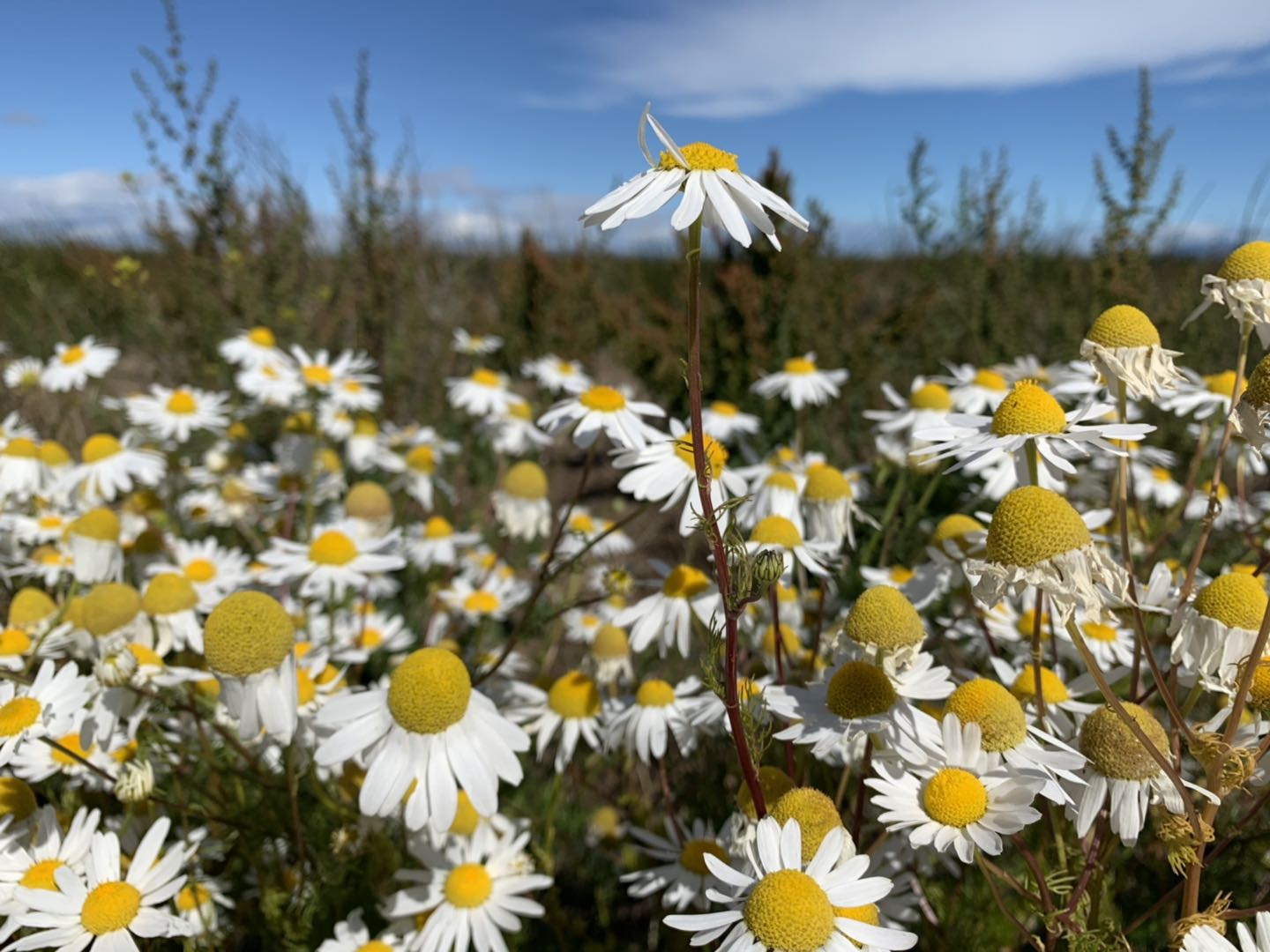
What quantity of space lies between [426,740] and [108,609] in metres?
Result: 0.93

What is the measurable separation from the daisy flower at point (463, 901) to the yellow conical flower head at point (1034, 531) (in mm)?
1048

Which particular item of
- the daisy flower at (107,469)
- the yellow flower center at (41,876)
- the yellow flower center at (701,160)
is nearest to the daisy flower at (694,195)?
the yellow flower center at (701,160)

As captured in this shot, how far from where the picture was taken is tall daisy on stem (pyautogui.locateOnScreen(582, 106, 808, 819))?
2.82 feet

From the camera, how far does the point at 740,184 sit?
0.94 meters

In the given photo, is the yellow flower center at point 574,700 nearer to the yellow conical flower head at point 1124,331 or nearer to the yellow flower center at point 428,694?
the yellow flower center at point 428,694

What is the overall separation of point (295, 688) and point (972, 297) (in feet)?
14.7

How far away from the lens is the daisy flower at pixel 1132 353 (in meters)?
1.09

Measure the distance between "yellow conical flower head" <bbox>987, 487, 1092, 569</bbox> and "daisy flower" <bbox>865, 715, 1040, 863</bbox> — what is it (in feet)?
0.77

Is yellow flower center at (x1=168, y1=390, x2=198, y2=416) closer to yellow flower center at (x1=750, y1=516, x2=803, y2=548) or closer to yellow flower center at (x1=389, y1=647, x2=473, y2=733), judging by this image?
yellow flower center at (x1=389, y1=647, x2=473, y2=733)

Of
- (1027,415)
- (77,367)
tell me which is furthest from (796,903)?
(77,367)

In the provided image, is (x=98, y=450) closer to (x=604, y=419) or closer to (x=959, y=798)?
(x=604, y=419)

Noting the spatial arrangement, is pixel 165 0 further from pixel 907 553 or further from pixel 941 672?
pixel 941 672

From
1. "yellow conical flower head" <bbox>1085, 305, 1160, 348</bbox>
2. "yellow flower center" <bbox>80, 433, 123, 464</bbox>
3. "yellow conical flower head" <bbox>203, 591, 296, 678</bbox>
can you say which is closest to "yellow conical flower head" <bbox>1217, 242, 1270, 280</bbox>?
"yellow conical flower head" <bbox>1085, 305, 1160, 348</bbox>

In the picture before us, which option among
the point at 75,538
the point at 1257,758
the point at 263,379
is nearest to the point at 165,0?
the point at 263,379
